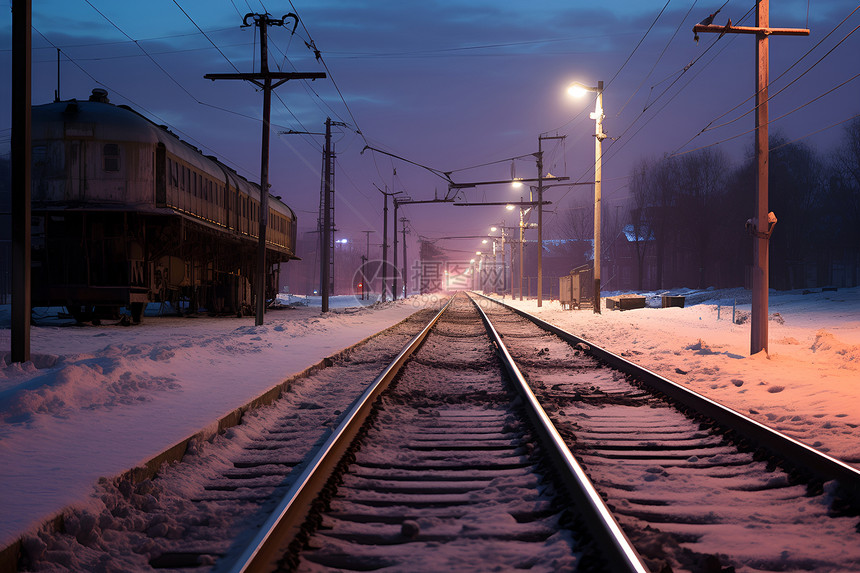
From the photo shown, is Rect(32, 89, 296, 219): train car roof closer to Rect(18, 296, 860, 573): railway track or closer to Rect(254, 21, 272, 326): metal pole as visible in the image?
Rect(254, 21, 272, 326): metal pole

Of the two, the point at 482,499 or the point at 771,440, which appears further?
the point at 771,440

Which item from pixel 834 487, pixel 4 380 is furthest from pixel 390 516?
pixel 4 380

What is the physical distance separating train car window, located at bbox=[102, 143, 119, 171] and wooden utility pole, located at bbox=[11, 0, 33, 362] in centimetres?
1053

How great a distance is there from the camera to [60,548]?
10.4ft

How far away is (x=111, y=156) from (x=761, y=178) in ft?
56.1

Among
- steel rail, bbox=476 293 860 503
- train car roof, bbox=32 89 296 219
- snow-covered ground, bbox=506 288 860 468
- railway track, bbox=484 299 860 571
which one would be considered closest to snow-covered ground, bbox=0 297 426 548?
railway track, bbox=484 299 860 571

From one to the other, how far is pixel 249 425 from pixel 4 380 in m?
3.76

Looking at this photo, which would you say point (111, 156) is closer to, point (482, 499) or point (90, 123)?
point (90, 123)

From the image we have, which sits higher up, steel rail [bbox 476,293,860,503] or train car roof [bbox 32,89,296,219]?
train car roof [bbox 32,89,296,219]

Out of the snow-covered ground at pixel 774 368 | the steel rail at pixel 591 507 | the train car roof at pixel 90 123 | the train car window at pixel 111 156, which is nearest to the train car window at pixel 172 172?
the train car roof at pixel 90 123

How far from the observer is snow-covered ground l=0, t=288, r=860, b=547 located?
4.37 meters

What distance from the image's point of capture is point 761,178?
11102 millimetres

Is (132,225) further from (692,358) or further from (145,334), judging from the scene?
(692,358)

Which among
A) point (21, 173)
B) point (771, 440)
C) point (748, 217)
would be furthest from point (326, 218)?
point (748, 217)
